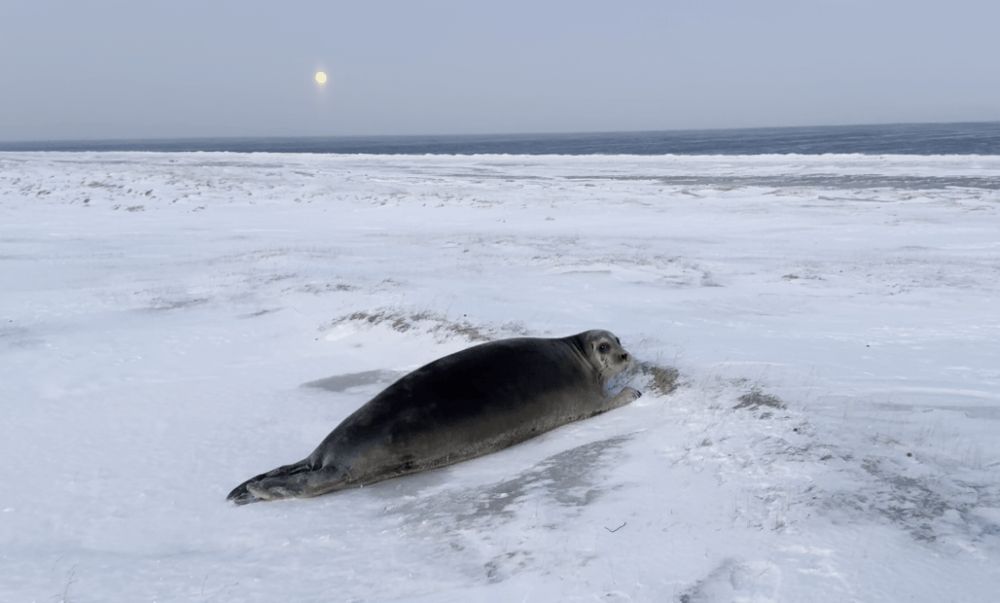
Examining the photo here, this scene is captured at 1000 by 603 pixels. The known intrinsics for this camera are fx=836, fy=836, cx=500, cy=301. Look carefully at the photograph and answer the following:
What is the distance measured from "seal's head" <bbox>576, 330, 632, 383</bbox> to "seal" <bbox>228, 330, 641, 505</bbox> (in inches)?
3.4

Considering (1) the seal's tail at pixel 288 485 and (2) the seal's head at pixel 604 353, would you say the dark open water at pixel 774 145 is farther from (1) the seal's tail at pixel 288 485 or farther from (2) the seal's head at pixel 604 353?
(1) the seal's tail at pixel 288 485

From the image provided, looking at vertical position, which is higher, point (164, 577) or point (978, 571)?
point (978, 571)

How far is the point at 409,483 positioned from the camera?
5.64m

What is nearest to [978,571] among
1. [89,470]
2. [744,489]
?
[744,489]

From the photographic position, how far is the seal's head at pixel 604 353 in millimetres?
7289

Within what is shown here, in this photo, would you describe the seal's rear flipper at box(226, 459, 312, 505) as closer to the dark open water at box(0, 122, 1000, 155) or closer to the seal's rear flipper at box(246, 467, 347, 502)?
the seal's rear flipper at box(246, 467, 347, 502)

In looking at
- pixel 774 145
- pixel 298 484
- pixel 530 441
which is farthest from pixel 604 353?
pixel 774 145

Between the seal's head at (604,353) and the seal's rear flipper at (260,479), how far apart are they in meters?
2.71

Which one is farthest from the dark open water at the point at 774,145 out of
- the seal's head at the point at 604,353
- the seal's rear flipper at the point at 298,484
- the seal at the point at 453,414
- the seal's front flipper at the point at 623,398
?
the seal's rear flipper at the point at 298,484

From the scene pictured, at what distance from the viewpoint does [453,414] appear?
597 centimetres

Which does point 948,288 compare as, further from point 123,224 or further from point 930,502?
point 123,224

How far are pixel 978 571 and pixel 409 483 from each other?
132 inches

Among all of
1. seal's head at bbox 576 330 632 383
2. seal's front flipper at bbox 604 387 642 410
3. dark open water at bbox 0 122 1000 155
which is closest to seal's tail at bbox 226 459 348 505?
seal's front flipper at bbox 604 387 642 410

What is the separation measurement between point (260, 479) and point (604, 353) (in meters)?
3.17
